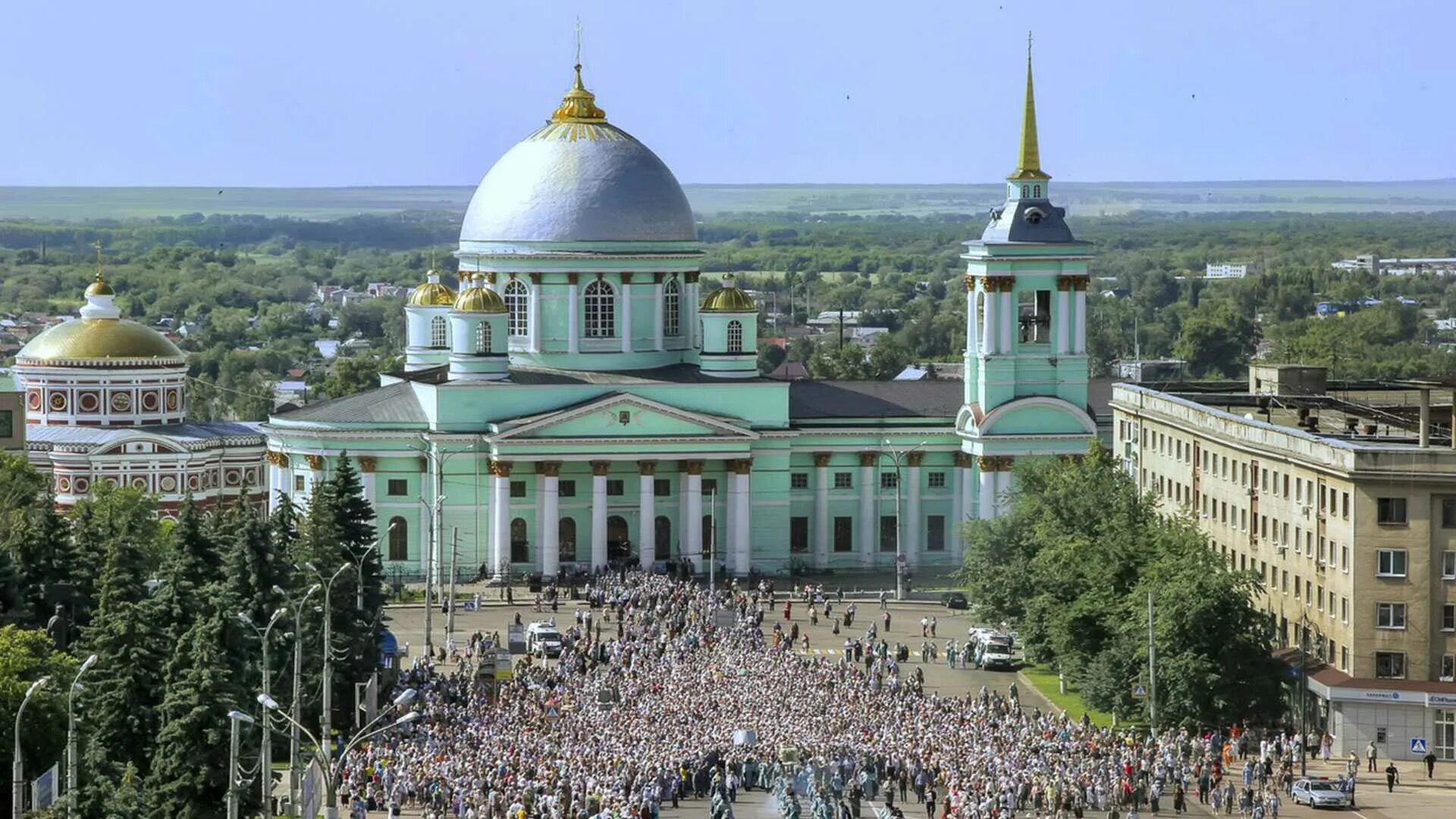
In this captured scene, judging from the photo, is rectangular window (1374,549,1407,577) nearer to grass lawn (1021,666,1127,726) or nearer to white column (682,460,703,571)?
grass lawn (1021,666,1127,726)

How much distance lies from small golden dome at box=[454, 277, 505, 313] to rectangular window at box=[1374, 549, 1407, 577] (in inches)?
1536

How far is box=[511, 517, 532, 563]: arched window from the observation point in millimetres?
104062

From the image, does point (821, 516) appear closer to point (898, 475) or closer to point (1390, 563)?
point (898, 475)

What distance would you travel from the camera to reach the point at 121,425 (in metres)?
116

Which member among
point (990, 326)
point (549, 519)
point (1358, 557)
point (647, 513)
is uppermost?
point (990, 326)

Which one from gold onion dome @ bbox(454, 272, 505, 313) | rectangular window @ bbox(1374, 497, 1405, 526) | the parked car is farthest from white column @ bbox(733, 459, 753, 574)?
the parked car

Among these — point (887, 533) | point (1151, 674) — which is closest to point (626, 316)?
point (887, 533)

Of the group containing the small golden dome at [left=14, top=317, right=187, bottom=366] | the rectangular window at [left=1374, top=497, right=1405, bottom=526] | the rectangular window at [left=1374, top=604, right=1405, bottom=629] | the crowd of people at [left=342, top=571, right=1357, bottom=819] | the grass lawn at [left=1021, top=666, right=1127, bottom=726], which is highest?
the small golden dome at [left=14, top=317, right=187, bottom=366]

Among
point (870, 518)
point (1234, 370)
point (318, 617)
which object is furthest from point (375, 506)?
point (1234, 370)

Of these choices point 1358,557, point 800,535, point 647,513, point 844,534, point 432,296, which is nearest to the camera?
point 1358,557

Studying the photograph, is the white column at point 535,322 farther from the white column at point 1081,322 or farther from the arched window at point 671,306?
the white column at point 1081,322

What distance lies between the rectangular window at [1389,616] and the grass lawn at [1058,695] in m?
6.60

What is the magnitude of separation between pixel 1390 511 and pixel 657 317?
4102cm

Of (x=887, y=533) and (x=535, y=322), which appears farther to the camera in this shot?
(x=535, y=322)
